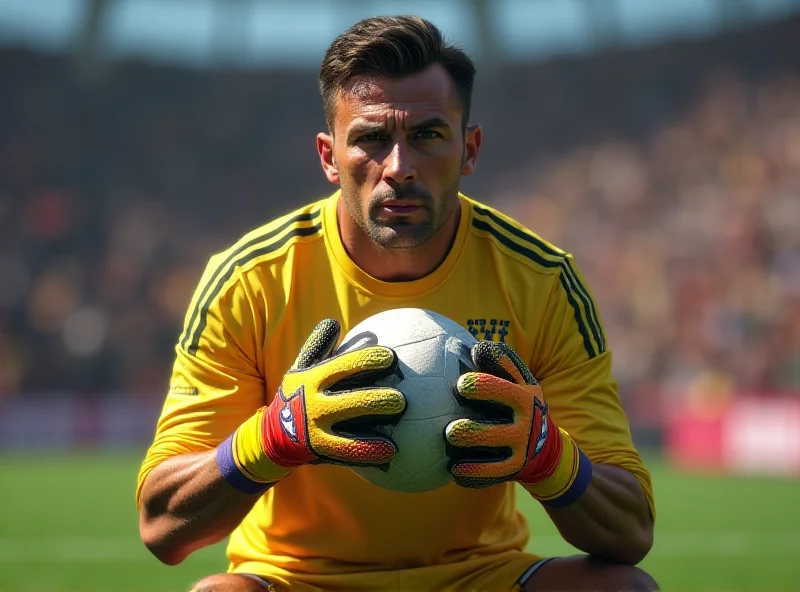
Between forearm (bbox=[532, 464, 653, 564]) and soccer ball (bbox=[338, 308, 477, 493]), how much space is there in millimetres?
516

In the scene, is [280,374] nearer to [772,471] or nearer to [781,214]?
[772,471]

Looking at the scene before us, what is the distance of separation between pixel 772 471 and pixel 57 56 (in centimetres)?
2561

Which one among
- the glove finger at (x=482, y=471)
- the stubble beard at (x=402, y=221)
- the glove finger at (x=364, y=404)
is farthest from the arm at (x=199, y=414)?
the glove finger at (x=482, y=471)

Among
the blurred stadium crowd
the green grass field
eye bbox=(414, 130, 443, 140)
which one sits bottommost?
the green grass field

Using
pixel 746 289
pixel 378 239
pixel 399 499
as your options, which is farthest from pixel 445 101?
pixel 746 289

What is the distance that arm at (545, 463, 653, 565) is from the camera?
3.61 meters

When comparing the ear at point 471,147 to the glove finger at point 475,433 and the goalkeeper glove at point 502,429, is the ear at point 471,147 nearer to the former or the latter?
the goalkeeper glove at point 502,429

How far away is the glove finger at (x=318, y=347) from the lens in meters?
3.29

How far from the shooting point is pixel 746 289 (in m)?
24.5

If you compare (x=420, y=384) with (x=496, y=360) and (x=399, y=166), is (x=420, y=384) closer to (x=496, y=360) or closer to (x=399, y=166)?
(x=496, y=360)

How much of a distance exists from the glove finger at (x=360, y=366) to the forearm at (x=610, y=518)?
86 centimetres

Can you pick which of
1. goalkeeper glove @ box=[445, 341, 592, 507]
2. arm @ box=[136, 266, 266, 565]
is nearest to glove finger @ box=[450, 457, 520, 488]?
goalkeeper glove @ box=[445, 341, 592, 507]

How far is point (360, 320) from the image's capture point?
393cm

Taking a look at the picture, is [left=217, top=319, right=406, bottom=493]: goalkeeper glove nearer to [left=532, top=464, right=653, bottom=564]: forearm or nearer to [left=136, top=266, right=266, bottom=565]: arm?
[left=136, top=266, right=266, bottom=565]: arm
